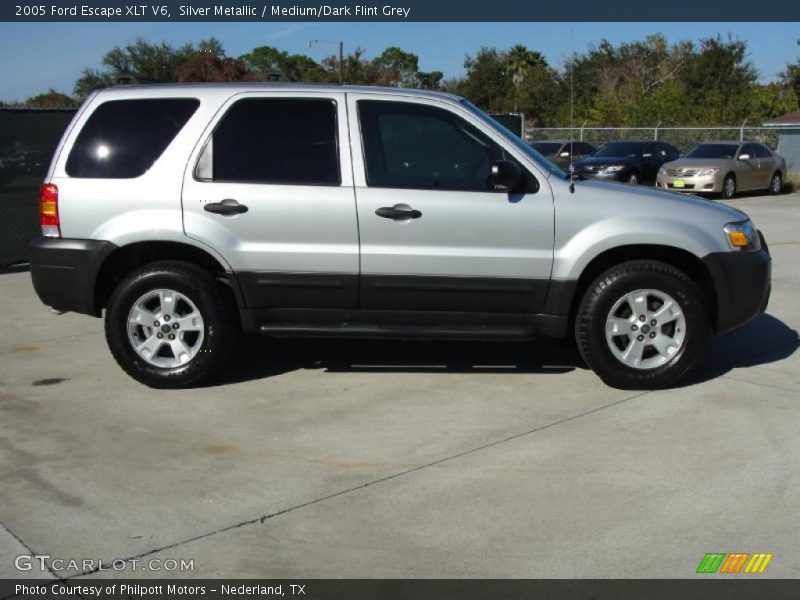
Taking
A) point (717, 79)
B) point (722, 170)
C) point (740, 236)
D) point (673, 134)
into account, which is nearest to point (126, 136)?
point (740, 236)

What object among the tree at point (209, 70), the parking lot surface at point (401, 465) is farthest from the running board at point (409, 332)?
the tree at point (209, 70)

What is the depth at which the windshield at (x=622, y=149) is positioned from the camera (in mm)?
25312

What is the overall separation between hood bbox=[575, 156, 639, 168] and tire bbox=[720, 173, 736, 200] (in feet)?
9.08

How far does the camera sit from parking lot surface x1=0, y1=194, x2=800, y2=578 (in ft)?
12.8

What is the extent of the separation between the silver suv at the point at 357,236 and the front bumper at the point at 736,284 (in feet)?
0.05

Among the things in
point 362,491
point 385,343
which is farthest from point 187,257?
point 362,491

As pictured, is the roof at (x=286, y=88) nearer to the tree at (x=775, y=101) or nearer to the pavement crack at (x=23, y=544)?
the pavement crack at (x=23, y=544)

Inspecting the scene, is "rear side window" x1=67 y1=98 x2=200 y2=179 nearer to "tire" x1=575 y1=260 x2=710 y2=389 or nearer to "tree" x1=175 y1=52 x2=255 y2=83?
"tire" x1=575 y1=260 x2=710 y2=389

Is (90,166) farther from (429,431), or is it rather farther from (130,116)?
(429,431)

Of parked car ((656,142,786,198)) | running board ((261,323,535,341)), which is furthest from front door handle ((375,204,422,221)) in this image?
parked car ((656,142,786,198))

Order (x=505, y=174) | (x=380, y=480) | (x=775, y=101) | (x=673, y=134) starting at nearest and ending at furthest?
(x=380, y=480), (x=505, y=174), (x=673, y=134), (x=775, y=101)

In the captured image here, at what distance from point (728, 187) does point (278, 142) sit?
62.0 feet

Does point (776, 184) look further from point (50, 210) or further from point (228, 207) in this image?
point (50, 210)

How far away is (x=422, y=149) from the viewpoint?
20.0ft
